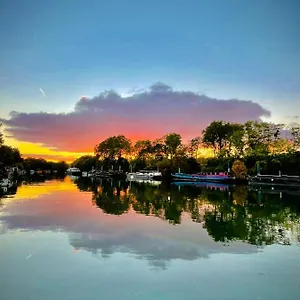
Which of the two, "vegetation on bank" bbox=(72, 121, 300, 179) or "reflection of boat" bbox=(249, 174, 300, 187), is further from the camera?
"vegetation on bank" bbox=(72, 121, 300, 179)

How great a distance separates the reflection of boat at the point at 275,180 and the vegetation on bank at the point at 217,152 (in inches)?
106

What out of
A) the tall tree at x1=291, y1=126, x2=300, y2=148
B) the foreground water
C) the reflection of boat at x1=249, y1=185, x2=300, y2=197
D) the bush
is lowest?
the foreground water

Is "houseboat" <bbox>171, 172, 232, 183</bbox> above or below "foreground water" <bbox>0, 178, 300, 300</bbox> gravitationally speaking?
above

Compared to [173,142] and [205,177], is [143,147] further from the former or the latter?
[205,177]

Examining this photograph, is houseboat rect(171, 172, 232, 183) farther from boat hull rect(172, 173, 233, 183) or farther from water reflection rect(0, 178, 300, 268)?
water reflection rect(0, 178, 300, 268)

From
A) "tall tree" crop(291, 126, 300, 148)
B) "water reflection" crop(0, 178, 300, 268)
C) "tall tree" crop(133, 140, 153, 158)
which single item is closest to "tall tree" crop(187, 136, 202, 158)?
"tall tree" crop(133, 140, 153, 158)

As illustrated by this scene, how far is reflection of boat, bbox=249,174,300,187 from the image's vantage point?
48.7 meters

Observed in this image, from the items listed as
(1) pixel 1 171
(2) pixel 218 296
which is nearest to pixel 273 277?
(2) pixel 218 296

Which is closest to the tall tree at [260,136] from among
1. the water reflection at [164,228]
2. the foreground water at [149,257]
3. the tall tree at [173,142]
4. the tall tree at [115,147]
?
the tall tree at [173,142]

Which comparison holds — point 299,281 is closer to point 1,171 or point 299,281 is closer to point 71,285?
point 71,285

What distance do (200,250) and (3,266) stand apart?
6.26 meters

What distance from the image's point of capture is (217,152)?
75812 mm

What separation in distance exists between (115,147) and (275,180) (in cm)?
6181

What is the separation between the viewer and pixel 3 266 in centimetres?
1027
